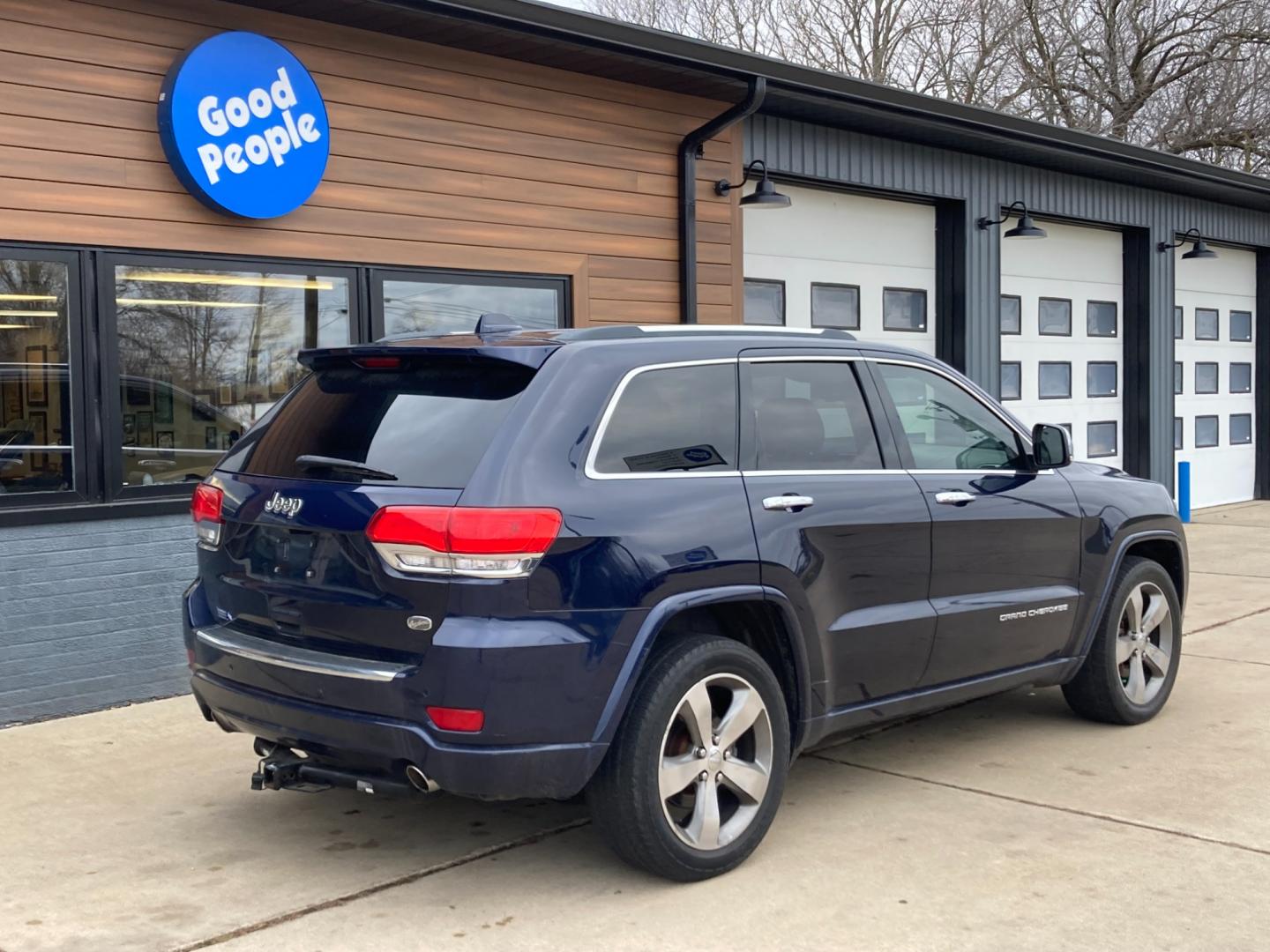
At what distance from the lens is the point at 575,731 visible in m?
4.09

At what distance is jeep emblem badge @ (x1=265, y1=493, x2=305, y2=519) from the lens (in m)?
4.36

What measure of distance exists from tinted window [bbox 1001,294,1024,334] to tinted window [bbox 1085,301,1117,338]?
4.51ft

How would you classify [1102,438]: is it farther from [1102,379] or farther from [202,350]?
[202,350]

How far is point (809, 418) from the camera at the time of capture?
505 cm

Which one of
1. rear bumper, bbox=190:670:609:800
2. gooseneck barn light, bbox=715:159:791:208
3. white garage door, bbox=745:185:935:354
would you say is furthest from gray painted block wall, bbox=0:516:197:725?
white garage door, bbox=745:185:935:354

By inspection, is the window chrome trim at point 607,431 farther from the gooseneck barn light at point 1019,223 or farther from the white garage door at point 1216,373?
the white garage door at point 1216,373

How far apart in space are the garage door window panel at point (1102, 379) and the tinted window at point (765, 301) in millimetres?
4934

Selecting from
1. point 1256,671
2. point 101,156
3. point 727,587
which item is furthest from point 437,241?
point 1256,671

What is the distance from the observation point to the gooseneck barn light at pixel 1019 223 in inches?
490

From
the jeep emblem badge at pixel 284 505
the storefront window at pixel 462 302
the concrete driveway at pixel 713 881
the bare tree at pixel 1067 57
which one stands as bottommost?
the concrete driveway at pixel 713 881

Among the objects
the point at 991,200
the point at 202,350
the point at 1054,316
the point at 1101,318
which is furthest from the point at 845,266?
the point at 202,350

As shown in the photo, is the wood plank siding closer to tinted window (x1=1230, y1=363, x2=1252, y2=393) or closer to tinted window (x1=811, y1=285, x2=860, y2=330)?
tinted window (x1=811, y1=285, x2=860, y2=330)

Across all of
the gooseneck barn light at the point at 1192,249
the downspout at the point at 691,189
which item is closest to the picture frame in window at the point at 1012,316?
the gooseneck barn light at the point at 1192,249

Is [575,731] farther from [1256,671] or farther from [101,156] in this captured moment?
[1256,671]
